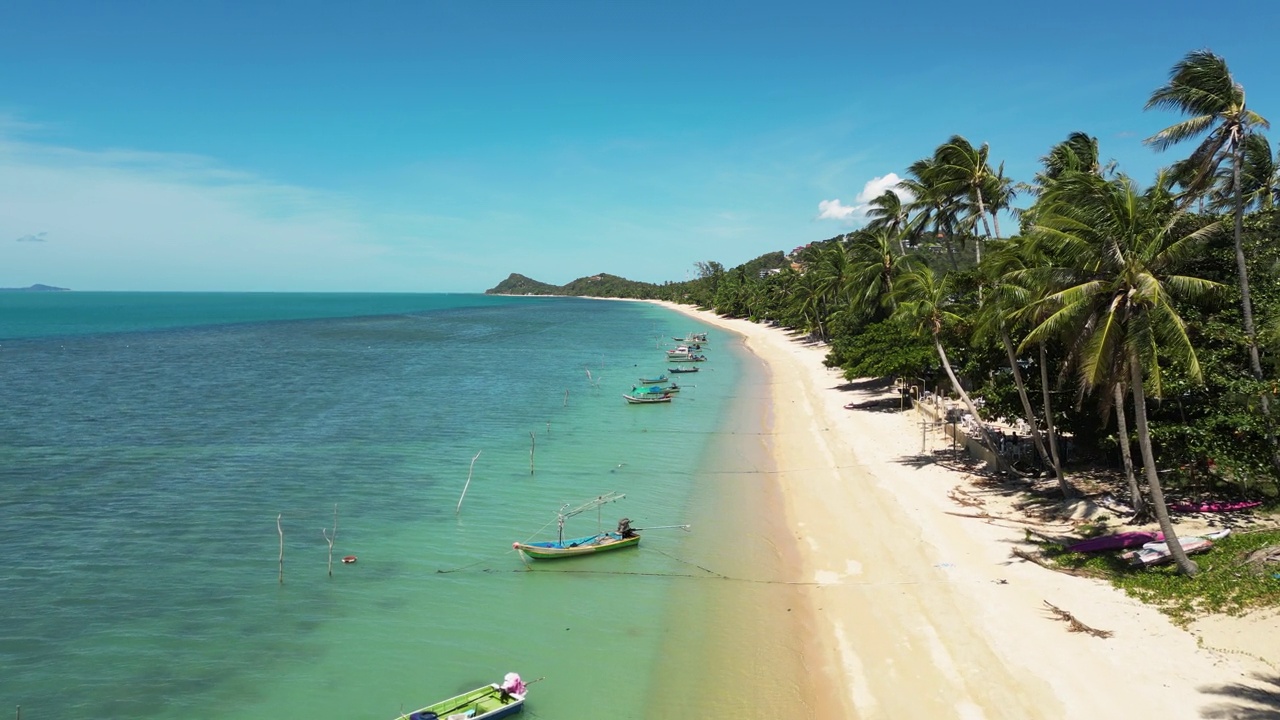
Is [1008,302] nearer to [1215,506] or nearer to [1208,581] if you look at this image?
[1215,506]

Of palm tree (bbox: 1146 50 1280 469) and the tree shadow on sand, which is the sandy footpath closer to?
the tree shadow on sand

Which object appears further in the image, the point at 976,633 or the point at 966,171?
the point at 966,171

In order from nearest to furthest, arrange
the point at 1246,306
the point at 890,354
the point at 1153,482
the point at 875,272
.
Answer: the point at 1153,482 < the point at 1246,306 < the point at 890,354 < the point at 875,272

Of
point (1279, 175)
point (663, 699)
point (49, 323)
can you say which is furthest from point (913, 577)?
point (49, 323)

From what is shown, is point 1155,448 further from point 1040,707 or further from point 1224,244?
point 1040,707

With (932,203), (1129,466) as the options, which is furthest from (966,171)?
(1129,466)
